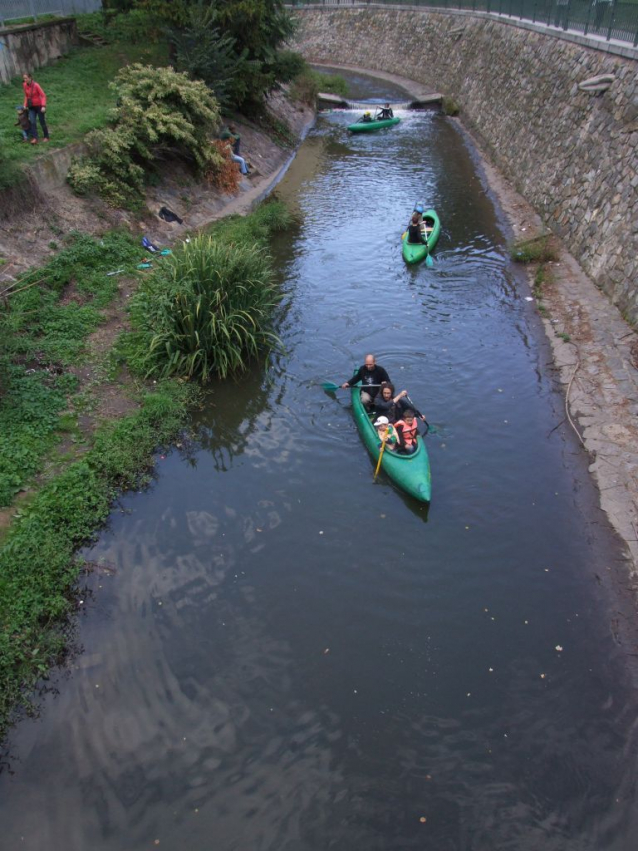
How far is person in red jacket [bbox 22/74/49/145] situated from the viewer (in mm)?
15617

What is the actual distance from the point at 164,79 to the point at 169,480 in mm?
14773

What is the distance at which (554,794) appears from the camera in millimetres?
6430

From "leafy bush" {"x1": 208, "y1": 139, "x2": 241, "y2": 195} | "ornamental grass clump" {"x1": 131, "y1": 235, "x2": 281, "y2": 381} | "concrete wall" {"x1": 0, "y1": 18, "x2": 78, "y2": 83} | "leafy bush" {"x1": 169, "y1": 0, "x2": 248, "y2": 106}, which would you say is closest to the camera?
"ornamental grass clump" {"x1": 131, "y1": 235, "x2": 281, "y2": 381}

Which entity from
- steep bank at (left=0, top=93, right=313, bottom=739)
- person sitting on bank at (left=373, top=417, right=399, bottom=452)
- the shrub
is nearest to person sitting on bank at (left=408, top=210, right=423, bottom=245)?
steep bank at (left=0, top=93, right=313, bottom=739)

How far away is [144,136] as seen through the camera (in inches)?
743

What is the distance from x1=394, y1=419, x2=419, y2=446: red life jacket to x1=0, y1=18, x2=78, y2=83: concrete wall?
18.8 m

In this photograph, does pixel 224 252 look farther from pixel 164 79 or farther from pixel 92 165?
pixel 164 79

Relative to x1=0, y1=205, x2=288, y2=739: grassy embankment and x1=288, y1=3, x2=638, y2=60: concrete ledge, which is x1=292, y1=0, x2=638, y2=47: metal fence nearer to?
x1=288, y1=3, x2=638, y2=60: concrete ledge

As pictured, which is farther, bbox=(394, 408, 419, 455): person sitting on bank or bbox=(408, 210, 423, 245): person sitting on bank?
bbox=(408, 210, 423, 245): person sitting on bank

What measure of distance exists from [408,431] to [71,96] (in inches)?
714

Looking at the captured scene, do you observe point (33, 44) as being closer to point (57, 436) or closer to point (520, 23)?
point (57, 436)

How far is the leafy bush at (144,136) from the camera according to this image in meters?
17.5

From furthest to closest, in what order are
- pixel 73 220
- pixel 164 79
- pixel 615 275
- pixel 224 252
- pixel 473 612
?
pixel 164 79, pixel 73 220, pixel 615 275, pixel 224 252, pixel 473 612

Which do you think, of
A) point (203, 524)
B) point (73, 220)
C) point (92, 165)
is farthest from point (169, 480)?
point (92, 165)
